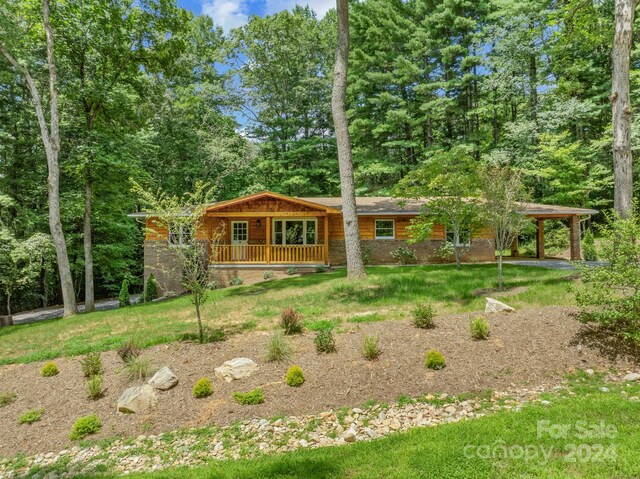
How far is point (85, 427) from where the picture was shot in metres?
4.79

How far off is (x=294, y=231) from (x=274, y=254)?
2.09m

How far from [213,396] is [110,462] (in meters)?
1.46

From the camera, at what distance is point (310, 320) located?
26.0 feet

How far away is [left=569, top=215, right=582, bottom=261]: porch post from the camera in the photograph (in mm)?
16484

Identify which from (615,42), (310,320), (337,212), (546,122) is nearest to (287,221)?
(337,212)

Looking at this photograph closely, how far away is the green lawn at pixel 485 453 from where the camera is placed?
304 cm

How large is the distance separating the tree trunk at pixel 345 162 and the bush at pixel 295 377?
256 inches

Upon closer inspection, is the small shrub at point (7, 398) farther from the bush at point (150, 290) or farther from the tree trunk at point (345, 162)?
the bush at point (150, 290)

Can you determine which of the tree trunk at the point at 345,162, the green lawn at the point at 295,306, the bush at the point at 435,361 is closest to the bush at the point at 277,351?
the green lawn at the point at 295,306

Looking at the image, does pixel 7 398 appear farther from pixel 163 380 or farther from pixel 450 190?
pixel 450 190

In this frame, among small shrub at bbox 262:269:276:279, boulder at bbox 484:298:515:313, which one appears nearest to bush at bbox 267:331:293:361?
boulder at bbox 484:298:515:313

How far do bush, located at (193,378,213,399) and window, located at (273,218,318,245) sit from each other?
12380 mm

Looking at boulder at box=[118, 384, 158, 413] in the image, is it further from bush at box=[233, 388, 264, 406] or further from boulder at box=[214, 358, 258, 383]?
bush at box=[233, 388, 264, 406]

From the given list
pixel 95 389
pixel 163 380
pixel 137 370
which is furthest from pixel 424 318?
pixel 95 389
